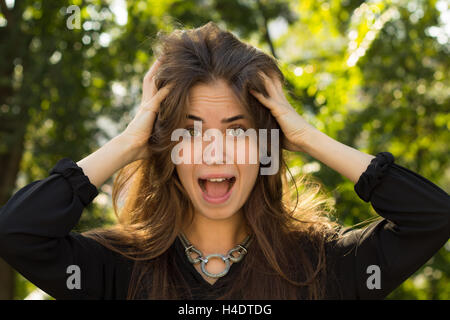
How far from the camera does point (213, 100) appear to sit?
6.48ft

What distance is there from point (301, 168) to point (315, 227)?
4.82 ft

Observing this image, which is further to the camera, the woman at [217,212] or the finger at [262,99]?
the finger at [262,99]

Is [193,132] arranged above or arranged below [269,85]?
below

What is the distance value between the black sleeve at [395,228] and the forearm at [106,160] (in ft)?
2.86

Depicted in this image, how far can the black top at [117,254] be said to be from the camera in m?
1.75

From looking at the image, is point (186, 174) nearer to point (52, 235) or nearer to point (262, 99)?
point (262, 99)

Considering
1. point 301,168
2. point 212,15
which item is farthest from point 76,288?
point 212,15

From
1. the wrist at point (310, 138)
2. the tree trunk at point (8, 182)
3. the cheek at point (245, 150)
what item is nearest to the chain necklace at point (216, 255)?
the cheek at point (245, 150)

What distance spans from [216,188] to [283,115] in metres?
0.38

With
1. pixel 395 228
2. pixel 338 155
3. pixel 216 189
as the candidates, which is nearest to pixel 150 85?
pixel 216 189

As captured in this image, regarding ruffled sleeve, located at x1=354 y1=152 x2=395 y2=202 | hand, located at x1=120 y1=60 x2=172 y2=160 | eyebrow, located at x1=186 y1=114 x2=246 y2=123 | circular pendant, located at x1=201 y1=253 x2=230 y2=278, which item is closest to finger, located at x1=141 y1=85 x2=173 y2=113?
hand, located at x1=120 y1=60 x2=172 y2=160

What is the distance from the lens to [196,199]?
2.01 m

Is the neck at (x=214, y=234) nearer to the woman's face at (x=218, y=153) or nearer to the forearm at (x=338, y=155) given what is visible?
the woman's face at (x=218, y=153)
